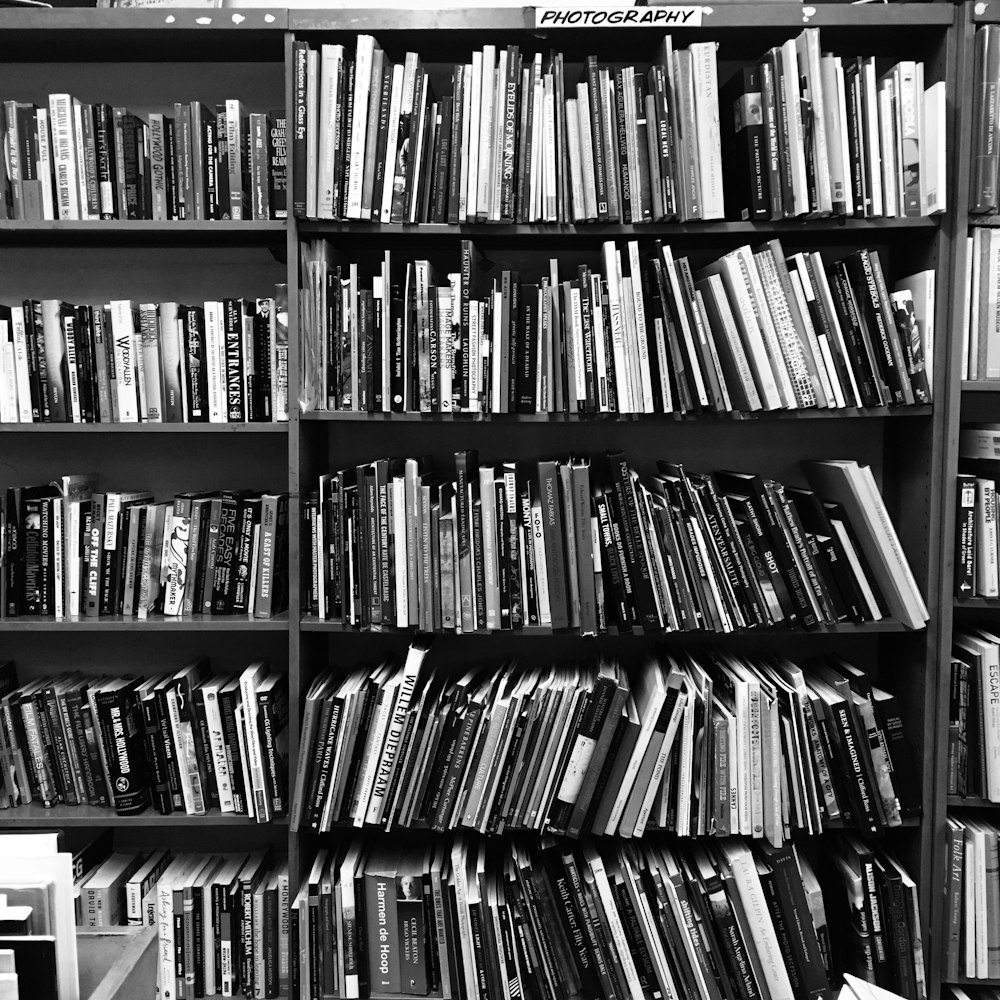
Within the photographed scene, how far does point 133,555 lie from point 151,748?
413mm

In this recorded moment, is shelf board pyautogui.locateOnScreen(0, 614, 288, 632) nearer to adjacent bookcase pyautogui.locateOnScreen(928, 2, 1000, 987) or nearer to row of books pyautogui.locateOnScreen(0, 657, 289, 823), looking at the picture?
row of books pyautogui.locateOnScreen(0, 657, 289, 823)

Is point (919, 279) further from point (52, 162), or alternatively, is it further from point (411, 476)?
point (52, 162)

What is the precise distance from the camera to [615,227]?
161 cm

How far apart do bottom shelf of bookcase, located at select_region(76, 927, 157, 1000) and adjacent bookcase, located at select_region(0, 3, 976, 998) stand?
0.61 meters

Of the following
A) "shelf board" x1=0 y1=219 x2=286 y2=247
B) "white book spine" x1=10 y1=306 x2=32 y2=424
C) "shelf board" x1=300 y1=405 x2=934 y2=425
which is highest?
"shelf board" x1=0 y1=219 x2=286 y2=247

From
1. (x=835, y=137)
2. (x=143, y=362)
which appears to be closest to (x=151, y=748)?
(x=143, y=362)

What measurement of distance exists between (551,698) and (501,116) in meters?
1.17

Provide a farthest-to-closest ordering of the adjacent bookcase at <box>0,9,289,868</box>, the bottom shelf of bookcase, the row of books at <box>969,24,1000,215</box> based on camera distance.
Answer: the adjacent bookcase at <box>0,9,289,868</box>, the row of books at <box>969,24,1000,215</box>, the bottom shelf of bookcase

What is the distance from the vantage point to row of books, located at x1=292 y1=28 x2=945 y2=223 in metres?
1.56

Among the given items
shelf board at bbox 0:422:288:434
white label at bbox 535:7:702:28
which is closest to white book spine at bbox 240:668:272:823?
shelf board at bbox 0:422:288:434

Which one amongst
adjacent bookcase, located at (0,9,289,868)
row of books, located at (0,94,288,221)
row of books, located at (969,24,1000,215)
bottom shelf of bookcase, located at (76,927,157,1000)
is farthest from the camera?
adjacent bookcase, located at (0,9,289,868)

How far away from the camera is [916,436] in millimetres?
1707

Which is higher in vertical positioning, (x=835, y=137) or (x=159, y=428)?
(x=835, y=137)

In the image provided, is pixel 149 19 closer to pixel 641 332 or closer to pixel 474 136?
pixel 474 136
